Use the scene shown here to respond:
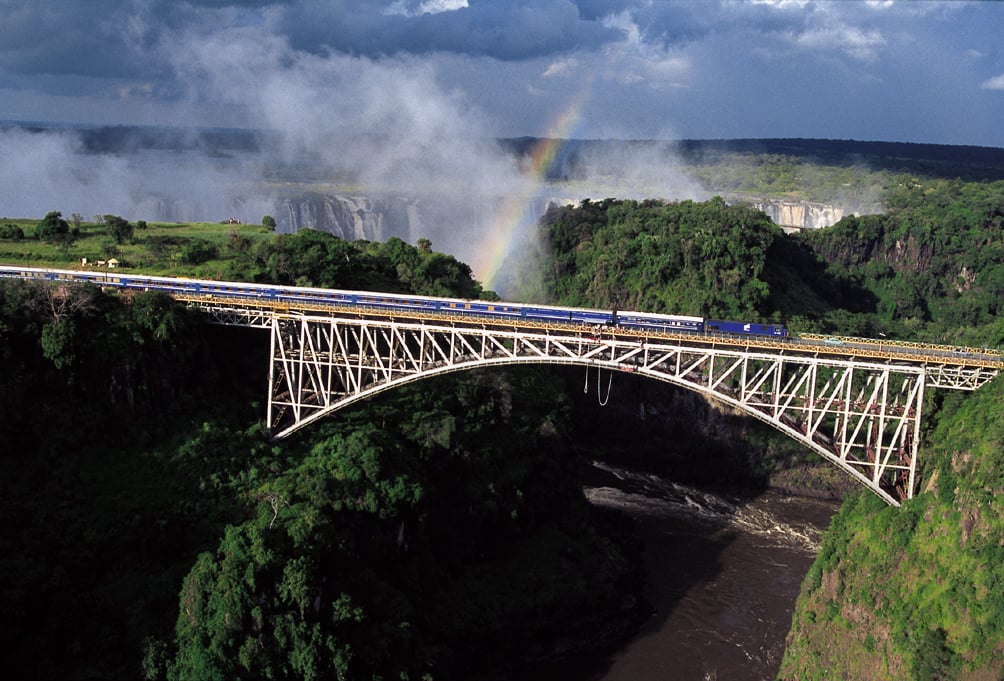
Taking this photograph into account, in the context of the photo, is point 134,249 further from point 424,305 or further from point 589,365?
point 589,365

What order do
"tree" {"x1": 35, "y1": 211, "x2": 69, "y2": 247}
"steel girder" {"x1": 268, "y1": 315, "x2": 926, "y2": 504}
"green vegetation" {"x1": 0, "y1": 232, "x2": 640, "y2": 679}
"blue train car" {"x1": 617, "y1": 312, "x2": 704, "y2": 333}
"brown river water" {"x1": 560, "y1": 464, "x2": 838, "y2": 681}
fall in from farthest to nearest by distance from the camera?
1. "tree" {"x1": 35, "y1": 211, "x2": 69, "y2": 247}
2. "blue train car" {"x1": 617, "y1": 312, "x2": 704, "y2": 333}
3. "brown river water" {"x1": 560, "y1": 464, "x2": 838, "y2": 681}
4. "steel girder" {"x1": 268, "y1": 315, "x2": 926, "y2": 504}
5. "green vegetation" {"x1": 0, "y1": 232, "x2": 640, "y2": 679}

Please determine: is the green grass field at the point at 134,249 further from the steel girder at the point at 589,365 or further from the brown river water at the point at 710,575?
the brown river water at the point at 710,575

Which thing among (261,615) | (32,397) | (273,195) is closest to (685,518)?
(261,615)

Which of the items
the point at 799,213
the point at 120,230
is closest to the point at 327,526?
the point at 120,230

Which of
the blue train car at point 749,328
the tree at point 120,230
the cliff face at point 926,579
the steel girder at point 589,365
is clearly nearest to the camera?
the cliff face at point 926,579

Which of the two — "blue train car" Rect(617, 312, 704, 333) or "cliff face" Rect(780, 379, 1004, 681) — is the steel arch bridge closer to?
"blue train car" Rect(617, 312, 704, 333)

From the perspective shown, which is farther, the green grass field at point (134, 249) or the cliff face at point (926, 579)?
the green grass field at point (134, 249)

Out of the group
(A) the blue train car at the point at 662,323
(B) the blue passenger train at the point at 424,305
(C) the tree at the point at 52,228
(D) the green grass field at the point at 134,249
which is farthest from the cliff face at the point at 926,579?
(C) the tree at the point at 52,228

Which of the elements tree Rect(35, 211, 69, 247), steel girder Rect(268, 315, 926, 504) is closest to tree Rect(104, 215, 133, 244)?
tree Rect(35, 211, 69, 247)

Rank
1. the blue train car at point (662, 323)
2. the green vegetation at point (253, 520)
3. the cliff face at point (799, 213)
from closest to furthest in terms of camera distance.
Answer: the green vegetation at point (253, 520), the blue train car at point (662, 323), the cliff face at point (799, 213)
